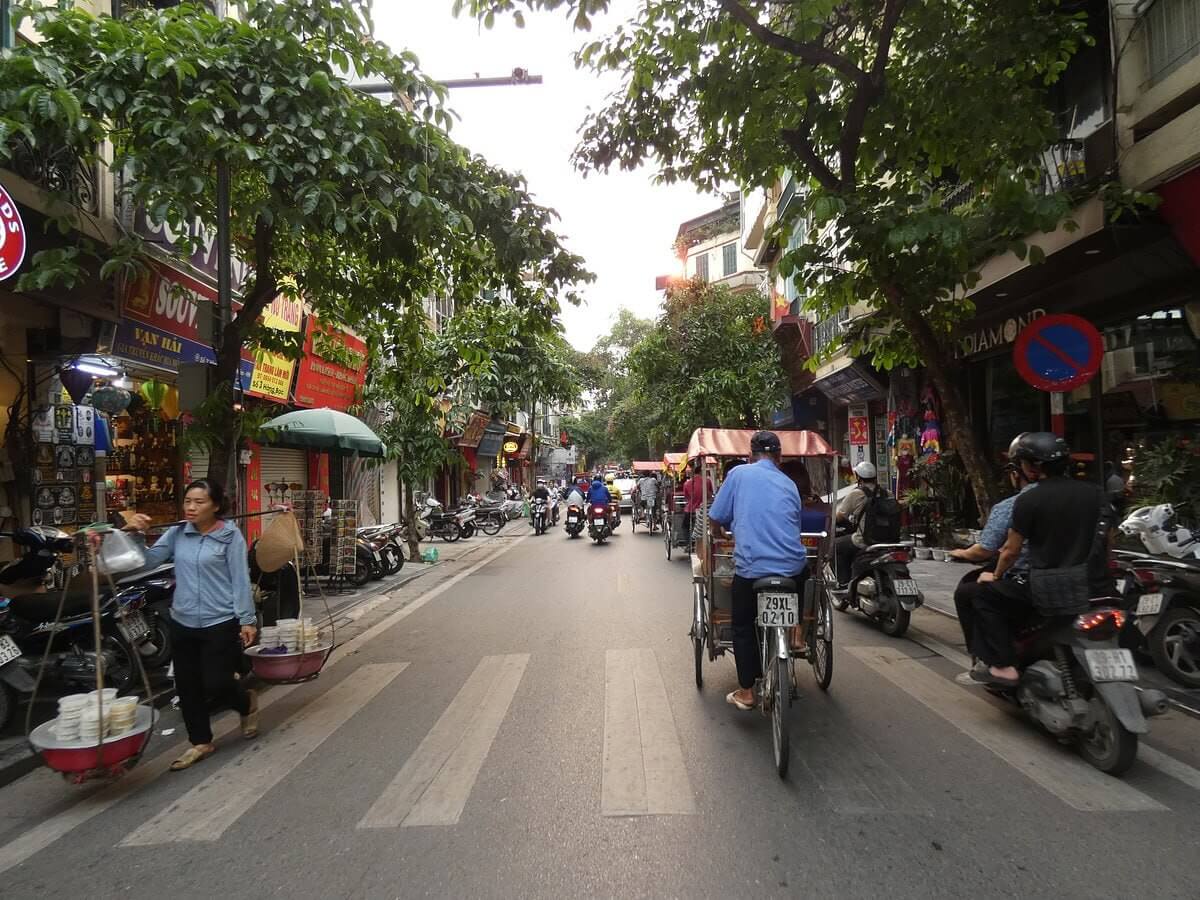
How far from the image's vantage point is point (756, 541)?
4555 mm

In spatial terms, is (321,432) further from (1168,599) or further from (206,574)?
(1168,599)

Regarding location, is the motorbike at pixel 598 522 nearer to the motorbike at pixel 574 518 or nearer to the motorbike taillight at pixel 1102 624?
the motorbike at pixel 574 518

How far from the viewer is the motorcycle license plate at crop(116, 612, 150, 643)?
5970 millimetres

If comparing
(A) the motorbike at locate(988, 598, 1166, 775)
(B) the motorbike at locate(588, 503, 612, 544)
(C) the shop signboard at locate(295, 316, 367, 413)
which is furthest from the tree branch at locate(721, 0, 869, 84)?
(B) the motorbike at locate(588, 503, 612, 544)

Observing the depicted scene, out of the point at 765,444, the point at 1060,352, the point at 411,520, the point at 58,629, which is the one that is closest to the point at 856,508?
the point at 1060,352

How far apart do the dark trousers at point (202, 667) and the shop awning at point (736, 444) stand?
12.3 feet

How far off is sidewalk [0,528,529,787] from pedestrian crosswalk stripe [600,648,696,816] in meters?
3.26

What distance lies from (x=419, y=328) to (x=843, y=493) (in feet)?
18.8

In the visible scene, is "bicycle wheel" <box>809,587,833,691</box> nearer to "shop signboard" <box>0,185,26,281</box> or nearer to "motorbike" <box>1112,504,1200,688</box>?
"motorbike" <box>1112,504,1200,688</box>

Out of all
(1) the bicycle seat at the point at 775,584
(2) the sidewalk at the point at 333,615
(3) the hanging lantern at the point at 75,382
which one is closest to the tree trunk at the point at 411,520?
(2) the sidewalk at the point at 333,615

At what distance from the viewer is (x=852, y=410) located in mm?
20328

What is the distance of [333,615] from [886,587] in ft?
21.9

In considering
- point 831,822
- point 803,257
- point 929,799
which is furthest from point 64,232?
point 929,799

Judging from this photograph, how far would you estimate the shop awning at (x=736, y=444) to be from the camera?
664 cm
